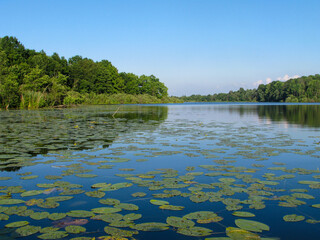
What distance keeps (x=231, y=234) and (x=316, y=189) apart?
229 centimetres

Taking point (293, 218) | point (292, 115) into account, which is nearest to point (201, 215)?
point (293, 218)

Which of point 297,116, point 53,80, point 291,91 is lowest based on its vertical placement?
point 297,116

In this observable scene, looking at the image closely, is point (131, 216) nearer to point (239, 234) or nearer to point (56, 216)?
point (56, 216)

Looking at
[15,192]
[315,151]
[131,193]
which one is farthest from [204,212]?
[315,151]

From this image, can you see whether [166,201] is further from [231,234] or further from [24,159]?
[24,159]

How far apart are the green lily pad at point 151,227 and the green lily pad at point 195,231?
193mm

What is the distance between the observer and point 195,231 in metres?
2.92

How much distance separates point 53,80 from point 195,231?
38.8 metres

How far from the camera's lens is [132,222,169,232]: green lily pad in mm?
3016

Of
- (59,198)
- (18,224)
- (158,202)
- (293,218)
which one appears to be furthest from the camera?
(59,198)

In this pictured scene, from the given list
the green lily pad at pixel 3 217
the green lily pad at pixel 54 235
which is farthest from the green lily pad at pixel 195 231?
the green lily pad at pixel 3 217

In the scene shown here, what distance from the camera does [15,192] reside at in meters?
4.22

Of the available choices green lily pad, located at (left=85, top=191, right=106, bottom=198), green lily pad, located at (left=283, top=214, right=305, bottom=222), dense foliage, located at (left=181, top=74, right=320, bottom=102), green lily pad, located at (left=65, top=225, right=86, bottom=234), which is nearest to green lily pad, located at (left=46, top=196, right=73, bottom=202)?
green lily pad, located at (left=85, top=191, right=106, bottom=198)

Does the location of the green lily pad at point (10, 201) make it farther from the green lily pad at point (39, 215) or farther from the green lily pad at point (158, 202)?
the green lily pad at point (158, 202)
